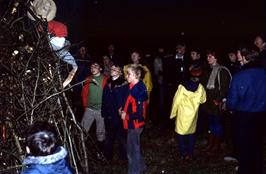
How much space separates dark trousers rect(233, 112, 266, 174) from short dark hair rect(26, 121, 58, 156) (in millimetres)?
3685

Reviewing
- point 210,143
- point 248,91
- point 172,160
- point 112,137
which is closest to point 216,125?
point 210,143

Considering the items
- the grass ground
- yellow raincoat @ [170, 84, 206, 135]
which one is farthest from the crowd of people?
the grass ground

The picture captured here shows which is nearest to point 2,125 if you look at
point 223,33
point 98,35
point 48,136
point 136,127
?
point 48,136

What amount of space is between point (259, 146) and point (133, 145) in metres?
1.85

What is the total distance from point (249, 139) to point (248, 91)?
27.8 inches

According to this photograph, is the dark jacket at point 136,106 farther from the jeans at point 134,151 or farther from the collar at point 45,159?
the collar at point 45,159

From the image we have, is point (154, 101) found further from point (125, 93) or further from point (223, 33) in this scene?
point (223, 33)

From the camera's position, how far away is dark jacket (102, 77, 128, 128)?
27.9 ft

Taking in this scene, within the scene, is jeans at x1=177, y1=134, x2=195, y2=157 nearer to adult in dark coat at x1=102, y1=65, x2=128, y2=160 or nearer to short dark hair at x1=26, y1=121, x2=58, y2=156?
adult in dark coat at x1=102, y1=65, x2=128, y2=160

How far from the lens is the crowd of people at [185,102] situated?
6930 millimetres

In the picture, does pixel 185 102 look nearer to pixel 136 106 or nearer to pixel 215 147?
pixel 215 147

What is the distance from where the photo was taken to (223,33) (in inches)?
984

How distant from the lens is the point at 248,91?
6855 mm

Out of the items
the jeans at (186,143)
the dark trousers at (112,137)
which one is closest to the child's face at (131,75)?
the dark trousers at (112,137)
